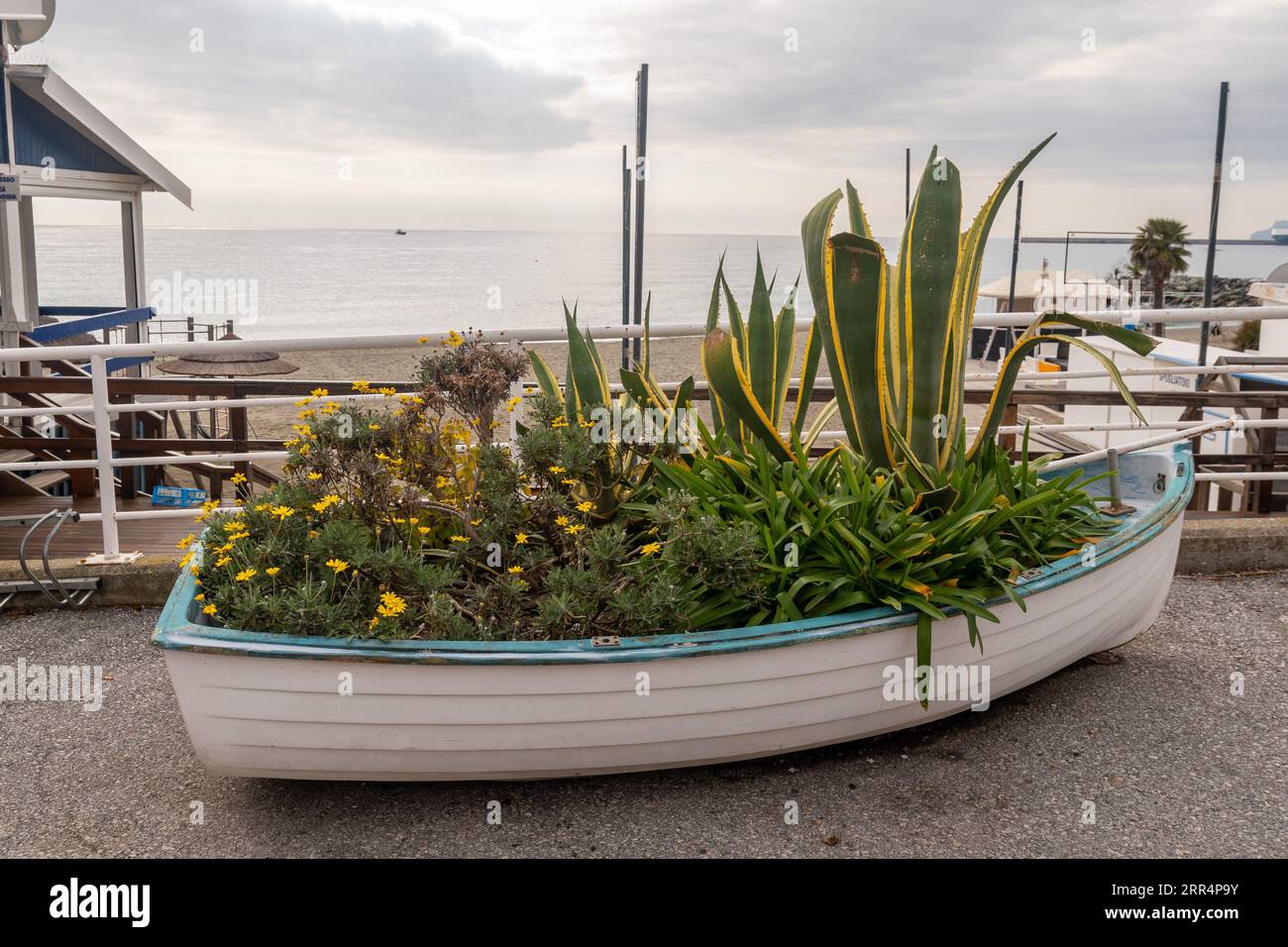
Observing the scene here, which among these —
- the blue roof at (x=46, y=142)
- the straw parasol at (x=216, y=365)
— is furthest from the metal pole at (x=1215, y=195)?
the blue roof at (x=46, y=142)

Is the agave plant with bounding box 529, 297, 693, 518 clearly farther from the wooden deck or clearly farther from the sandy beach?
the sandy beach

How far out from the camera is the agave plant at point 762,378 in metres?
3.91

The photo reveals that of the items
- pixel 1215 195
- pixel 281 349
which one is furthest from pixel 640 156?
pixel 1215 195

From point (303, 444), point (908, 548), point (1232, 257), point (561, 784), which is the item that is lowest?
point (561, 784)

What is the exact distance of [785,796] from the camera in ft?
10.8

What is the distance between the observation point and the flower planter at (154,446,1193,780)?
293cm

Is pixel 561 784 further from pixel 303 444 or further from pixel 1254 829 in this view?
pixel 1254 829

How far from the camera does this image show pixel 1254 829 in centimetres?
309

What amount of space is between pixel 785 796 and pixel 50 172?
1117 centimetres

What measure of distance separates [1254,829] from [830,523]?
60.4 inches

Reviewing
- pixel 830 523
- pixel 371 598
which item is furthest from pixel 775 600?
pixel 371 598

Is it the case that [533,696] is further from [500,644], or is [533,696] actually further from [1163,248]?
[1163,248]

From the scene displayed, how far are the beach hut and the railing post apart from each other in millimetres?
6793

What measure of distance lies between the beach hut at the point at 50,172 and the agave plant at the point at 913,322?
30.2ft
